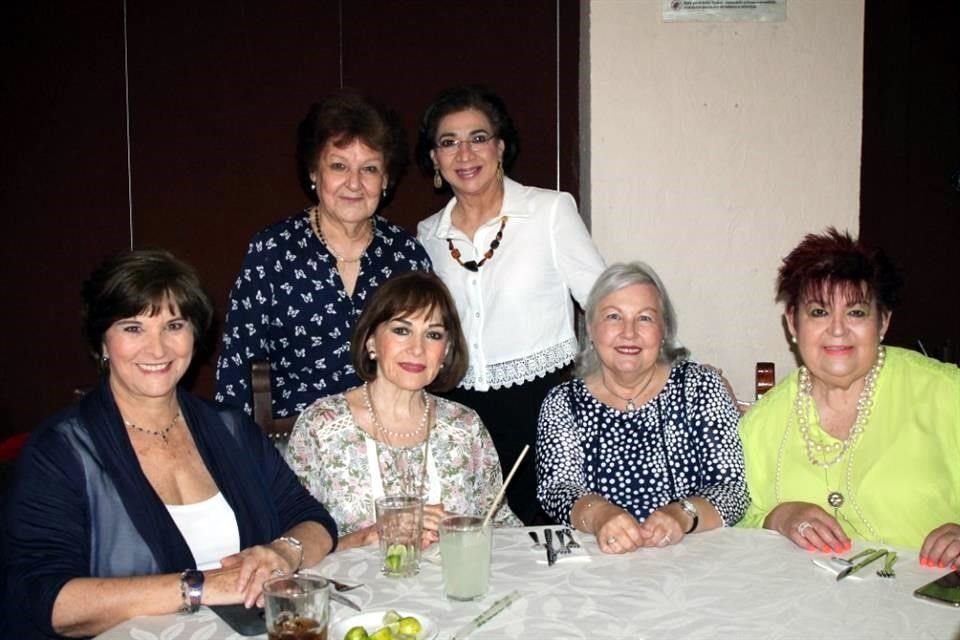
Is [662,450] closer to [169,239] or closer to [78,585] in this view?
[78,585]

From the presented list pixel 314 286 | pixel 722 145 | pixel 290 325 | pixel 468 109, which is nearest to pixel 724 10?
pixel 722 145

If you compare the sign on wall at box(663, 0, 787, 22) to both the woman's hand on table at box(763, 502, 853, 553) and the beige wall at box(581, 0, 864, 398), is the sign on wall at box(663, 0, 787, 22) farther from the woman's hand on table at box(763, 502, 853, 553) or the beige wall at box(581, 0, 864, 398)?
the woman's hand on table at box(763, 502, 853, 553)

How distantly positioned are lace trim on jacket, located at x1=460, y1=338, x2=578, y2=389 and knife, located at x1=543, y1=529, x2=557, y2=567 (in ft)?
3.64

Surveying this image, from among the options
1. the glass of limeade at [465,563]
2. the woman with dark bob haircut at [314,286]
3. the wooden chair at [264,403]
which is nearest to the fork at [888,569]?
the glass of limeade at [465,563]

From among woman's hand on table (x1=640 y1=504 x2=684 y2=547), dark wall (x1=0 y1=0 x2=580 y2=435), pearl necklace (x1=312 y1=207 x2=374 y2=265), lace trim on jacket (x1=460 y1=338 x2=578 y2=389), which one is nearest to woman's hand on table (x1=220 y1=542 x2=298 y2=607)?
woman's hand on table (x1=640 y1=504 x2=684 y2=547)

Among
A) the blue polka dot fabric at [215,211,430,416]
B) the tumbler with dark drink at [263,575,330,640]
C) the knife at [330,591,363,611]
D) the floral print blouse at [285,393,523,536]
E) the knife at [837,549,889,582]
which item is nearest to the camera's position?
the tumbler with dark drink at [263,575,330,640]

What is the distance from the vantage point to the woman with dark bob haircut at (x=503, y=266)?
9.54ft

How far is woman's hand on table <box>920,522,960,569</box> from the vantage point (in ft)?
5.34

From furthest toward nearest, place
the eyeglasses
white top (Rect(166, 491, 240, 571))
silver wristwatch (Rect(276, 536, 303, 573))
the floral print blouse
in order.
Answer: the eyeglasses → the floral print blouse → white top (Rect(166, 491, 240, 571)) → silver wristwatch (Rect(276, 536, 303, 573))

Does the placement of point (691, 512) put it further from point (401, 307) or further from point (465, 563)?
point (401, 307)

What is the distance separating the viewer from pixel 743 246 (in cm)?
331

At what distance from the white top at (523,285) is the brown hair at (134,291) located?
112cm

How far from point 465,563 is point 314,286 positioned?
4.45 feet

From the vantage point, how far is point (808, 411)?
2.16m
